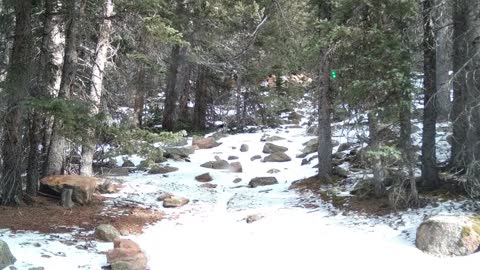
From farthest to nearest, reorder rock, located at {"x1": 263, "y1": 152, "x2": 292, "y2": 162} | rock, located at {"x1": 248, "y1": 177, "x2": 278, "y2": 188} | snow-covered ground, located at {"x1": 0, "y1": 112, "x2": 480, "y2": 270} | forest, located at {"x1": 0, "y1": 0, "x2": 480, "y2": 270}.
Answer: rock, located at {"x1": 263, "y1": 152, "x2": 292, "y2": 162}
rock, located at {"x1": 248, "y1": 177, "x2": 278, "y2": 188}
forest, located at {"x1": 0, "y1": 0, "x2": 480, "y2": 270}
snow-covered ground, located at {"x1": 0, "y1": 112, "x2": 480, "y2": 270}

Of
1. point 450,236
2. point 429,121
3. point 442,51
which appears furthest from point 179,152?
point 450,236

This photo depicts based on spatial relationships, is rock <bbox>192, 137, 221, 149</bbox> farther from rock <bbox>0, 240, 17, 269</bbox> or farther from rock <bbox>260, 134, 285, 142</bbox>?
rock <bbox>0, 240, 17, 269</bbox>

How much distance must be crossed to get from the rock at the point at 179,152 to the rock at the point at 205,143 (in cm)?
83

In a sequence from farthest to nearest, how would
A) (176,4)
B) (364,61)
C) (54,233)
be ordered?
(176,4) → (364,61) → (54,233)

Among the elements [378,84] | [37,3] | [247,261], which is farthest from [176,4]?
[247,261]

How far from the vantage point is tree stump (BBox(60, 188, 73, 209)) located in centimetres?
1036

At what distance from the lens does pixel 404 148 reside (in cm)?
938

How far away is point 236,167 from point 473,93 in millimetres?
9692

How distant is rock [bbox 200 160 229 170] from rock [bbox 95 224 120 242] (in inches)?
349

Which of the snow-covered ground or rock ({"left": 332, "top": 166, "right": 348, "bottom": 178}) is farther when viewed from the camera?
rock ({"left": 332, "top": 166, "right": 348, "bottom": 178})

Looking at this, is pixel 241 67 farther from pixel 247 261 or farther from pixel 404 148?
pixel 247 261

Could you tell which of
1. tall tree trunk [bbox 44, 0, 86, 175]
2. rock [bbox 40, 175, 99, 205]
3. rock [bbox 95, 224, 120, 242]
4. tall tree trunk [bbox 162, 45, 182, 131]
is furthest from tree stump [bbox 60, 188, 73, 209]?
tall tree trunk [bbox 162, 45, 182, 131]

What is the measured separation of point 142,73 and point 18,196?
33.7 ft

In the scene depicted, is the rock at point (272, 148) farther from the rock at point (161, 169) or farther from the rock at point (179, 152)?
the rock at point (161, 169)
